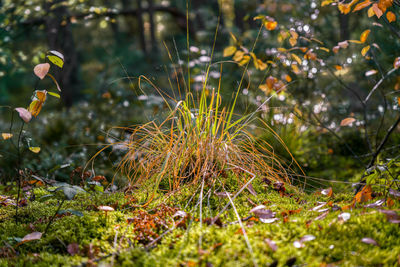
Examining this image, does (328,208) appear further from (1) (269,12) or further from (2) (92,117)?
(1) (269,12)

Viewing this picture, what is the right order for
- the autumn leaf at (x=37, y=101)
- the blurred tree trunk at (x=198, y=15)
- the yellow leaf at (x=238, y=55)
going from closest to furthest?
1. the autumn leaf at (x=37, y=101)
2. the yellow leaf at (x=238, y=55)
3. the blurred tree trunk at (x=198, y=15)

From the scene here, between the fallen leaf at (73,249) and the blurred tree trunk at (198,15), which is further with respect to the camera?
the blurred tree trunk at (198,15)

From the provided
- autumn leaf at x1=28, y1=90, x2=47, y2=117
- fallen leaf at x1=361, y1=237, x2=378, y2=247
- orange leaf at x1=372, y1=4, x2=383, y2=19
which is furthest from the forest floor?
orange leaf at x1=372, y1=4, x2=383, y2=19

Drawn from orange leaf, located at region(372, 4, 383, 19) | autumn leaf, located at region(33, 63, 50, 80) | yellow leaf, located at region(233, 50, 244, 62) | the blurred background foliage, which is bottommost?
the blurred background foliage

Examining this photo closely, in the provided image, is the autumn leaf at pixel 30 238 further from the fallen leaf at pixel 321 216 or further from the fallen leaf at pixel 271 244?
the fallen leaf at pixel 321 216

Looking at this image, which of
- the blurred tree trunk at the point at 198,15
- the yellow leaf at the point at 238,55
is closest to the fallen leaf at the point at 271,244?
the yellow leaf at the point at 238,55

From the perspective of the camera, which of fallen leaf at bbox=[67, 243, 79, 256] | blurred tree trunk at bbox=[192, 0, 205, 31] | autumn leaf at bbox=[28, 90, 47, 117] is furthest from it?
blurred tree trunk at bbox=[192, 0, 205, 31]

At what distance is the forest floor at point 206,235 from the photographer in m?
1.21

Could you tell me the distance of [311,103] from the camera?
439 centimetres

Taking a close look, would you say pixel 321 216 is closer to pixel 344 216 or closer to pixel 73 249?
pixel 344 216

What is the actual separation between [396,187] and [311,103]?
2.72 meters

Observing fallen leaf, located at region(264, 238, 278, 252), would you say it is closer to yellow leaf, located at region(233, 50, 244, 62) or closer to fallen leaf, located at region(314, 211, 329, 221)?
fallen leaf, located at region(314, 211, 329, 221)

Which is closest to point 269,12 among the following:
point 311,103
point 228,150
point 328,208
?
point 311,103

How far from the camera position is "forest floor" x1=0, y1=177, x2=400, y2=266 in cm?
121
